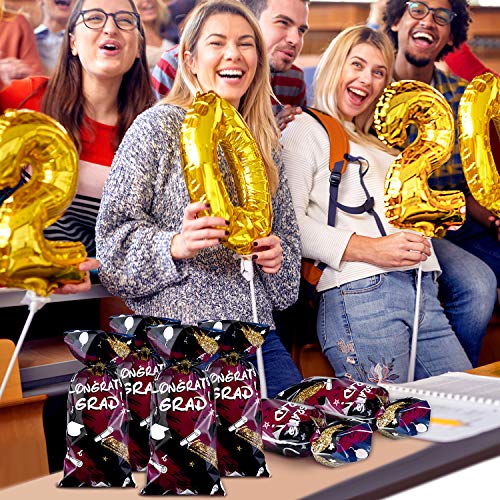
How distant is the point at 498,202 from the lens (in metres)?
1.63

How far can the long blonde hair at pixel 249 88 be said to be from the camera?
1762mm

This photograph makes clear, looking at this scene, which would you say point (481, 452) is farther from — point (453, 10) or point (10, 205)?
point (453, 10)

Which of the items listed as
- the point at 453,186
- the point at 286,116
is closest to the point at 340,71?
the point at 286,116

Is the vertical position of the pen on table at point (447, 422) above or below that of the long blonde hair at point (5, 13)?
below

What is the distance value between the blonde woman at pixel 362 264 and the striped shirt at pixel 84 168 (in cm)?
46

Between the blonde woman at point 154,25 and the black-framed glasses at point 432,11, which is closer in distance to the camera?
the blonde woman at point 154,25

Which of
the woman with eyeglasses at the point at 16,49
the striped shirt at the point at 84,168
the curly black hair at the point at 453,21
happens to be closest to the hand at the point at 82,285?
the striped shirt at the point at 84,168

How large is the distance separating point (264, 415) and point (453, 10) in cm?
206

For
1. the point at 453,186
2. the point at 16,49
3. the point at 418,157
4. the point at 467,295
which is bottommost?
the point at 467,295

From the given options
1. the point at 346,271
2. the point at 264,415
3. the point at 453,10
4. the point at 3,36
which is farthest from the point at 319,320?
the point at 453,10

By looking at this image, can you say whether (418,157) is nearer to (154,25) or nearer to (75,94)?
(75,94)

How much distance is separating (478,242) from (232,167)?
136 cm

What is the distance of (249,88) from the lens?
1844 millimetres

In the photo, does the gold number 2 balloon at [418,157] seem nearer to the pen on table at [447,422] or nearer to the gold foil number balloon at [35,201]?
the pen on table at [447,422]
